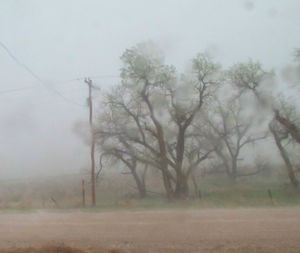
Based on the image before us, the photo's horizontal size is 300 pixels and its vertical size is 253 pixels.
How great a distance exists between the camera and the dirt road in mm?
9562

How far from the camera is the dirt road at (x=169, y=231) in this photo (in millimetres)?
9562

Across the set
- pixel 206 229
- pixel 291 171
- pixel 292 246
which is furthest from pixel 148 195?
pixel 292 246

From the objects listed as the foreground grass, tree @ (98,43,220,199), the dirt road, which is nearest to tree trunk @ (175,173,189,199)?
tree @ (98,43,220,199)

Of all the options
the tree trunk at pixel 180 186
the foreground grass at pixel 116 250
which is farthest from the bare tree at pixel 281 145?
the foreground grass at pixel 116 250

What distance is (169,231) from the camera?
36.7ft

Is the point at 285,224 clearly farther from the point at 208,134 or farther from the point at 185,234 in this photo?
the point at 208,134

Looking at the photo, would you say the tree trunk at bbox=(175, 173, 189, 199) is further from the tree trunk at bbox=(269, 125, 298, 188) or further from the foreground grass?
the foreground grass

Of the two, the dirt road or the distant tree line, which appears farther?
the distant tree line

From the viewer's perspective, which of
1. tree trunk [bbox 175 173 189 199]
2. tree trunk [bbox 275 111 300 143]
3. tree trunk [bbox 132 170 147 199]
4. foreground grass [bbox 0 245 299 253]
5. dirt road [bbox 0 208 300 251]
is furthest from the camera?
tree trunk [bbox 132 170 147 199]

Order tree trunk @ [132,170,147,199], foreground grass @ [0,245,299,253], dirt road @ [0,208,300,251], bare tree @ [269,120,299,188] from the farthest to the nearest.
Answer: tree trunk @ [132,170,147,199] < bare tree @ [269,120,299,188] < dirt road @ [0,208,300,251] < foreground grass @ [0,245,299,253]

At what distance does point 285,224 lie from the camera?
1145 centimetres

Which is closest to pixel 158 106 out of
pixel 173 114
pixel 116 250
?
pixel 173 114

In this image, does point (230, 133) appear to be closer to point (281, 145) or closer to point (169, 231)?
point (281, 145)

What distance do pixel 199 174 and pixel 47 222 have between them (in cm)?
2463
